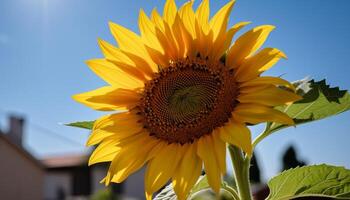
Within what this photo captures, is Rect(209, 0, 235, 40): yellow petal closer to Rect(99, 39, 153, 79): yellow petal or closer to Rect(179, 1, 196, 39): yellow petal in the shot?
Rect(179, 1, 196, 39): yellow petal

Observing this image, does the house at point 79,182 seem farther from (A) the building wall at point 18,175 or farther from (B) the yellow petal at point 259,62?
(B) the yellow petal at point 259,62

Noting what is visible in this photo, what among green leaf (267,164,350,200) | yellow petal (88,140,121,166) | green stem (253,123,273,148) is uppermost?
green stem (253,123,273,148)

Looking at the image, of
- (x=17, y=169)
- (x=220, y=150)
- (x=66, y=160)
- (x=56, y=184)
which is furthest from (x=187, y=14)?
(x=66, y=160)

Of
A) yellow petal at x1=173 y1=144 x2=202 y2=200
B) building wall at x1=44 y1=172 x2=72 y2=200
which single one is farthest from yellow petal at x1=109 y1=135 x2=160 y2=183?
building wall at x1=44 y1=172 x2=72 y2=200

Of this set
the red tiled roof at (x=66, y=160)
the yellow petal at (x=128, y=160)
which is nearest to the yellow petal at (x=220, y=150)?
the yellow petal at (x=128, y=160)

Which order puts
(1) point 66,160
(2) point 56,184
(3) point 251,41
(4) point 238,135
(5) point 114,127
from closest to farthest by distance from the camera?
(4) point 238,135, (3) point 251,41, (5) point 114,127, (2) point 56,184, (1) point 66,160

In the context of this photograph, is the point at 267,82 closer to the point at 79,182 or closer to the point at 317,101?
the point at 317,101

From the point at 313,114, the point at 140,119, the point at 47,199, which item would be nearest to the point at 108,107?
the point at 140,119
